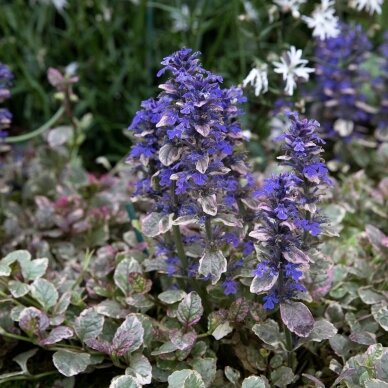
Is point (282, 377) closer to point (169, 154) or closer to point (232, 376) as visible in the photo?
point (232, 376)

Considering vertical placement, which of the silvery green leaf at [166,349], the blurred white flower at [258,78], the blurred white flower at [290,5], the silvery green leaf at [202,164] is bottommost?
the silvery green leaf at [166,349]

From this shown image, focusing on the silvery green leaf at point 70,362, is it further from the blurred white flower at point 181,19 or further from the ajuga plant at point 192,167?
the blurred white flower at point 181,19

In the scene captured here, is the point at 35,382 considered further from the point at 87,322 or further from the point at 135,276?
the point at 135,276

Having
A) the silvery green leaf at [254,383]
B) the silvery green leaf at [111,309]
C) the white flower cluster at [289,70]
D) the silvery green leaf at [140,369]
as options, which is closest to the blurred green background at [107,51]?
the white flower cluster at [289,70]

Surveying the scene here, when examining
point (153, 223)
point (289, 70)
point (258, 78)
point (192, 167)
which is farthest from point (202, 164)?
point (289, 70)

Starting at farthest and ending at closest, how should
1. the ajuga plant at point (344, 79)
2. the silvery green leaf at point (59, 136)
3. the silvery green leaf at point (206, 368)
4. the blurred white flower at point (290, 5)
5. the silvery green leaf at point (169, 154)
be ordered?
the ajuga plant at point (344, 79), the silvery green leaf at point (59, 136), the blurred white flower at point (290, 5), the silvery green leaf at point (206, 368), the silvery green leaf at point (169, 154)

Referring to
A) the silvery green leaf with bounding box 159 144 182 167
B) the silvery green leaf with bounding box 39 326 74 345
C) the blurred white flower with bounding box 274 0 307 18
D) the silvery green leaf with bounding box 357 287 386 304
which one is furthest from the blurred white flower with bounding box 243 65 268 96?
the silvery green leaf with bounding box 39 326 74 345
